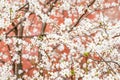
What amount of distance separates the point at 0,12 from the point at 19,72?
84.6 inches

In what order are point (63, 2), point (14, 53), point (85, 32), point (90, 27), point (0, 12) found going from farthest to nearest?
1. point (63, 2)
2. point (14, 53)
3. point (90, 27)
4. point (85, 32)
5. point (0, 12)

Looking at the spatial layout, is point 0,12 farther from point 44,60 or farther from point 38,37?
point 44,60

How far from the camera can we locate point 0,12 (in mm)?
5227

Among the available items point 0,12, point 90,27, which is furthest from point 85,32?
point 0,12

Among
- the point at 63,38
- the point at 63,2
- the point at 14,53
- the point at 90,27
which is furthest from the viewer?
the point at 63,2

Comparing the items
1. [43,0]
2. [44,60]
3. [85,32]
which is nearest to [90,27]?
[85,32]

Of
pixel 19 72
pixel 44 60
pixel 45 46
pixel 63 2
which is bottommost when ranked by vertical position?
pixel 19 72

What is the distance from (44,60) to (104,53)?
4.09ft

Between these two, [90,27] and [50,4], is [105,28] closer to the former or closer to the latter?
[90,27]

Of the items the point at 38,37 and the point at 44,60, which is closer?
the point at 38,37

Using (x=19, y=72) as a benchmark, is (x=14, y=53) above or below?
above

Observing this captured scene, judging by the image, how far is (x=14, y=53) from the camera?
6742 mm


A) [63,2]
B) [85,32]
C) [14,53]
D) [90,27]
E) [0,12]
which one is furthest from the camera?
[63,2]

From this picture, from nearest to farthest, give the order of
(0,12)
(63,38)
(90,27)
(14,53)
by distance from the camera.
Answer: (63,38)
(0,12)
(90,27)
(14,53)
